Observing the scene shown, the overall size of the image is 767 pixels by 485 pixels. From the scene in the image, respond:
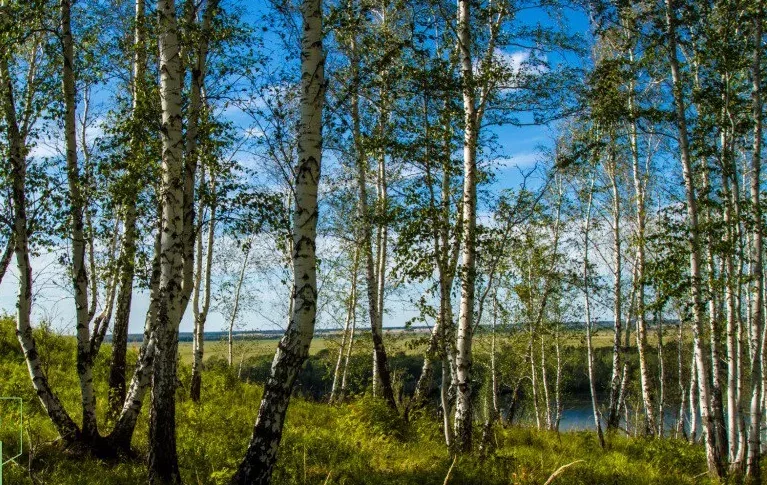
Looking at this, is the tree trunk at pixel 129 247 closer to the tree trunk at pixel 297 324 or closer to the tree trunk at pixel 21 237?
the tree trunk at pixel 21 237

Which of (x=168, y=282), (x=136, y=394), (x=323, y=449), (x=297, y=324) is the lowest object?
(x=323, y=449)

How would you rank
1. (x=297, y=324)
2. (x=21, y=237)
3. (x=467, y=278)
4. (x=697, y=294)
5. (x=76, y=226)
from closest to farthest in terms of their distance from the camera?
(x=297, y=324) < (x=21, y=237) < (x=76, y=226) < (x=467, y=278) < (x=697, y=294)

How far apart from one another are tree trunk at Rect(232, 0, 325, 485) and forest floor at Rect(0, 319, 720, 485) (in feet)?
1.79

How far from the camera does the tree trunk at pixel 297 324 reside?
5500 mm

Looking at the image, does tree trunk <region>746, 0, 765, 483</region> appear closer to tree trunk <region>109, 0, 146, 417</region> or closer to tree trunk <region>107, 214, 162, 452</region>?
tree trunk <region>107, 214, 162, 452</region>

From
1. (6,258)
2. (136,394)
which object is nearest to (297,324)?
(136,394)

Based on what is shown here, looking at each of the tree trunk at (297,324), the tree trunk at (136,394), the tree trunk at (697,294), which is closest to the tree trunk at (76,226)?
the tree trunk at (136,394)

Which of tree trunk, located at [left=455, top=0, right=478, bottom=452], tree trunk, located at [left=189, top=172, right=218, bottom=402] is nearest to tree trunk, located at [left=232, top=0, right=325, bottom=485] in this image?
tree trunk, located at [left=455, top=0, right=478, bottom=452]

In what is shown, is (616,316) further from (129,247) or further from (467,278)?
(129,247)

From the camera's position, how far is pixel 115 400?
881 centimetres

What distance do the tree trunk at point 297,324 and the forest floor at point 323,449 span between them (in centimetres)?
55

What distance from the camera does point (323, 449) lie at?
8.20m

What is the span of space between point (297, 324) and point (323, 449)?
3.37 m

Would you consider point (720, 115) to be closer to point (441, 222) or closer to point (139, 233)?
point (441, 222)
